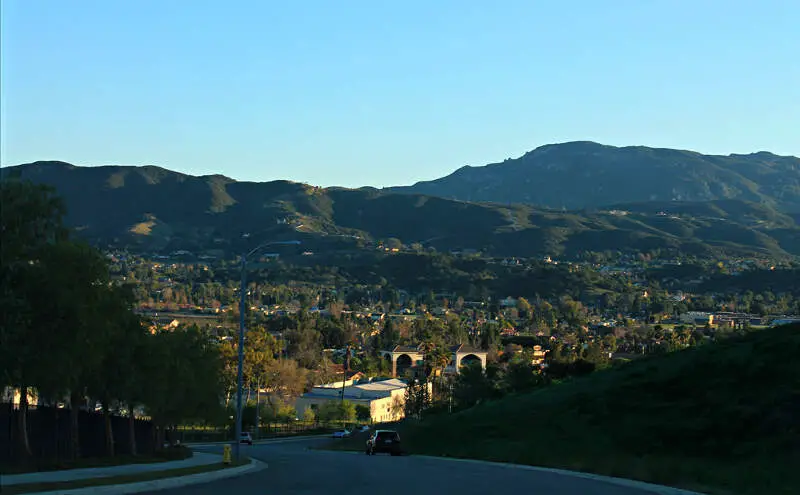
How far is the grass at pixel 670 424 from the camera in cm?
3772

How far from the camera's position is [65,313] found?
30297 millimetres

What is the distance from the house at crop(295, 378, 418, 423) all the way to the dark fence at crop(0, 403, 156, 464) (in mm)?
88130

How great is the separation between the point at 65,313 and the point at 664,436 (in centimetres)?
2838

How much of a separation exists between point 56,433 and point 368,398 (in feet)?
344

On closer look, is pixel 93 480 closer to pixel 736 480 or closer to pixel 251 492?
pixel 251 492

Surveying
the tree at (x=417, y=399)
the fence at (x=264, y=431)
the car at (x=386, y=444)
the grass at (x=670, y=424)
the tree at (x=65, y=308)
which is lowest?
→ the fence at (x=264, y=431)

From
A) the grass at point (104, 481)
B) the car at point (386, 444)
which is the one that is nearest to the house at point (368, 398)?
the car at point (386, 444)

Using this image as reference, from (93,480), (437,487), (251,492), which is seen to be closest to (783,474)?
(437,487)

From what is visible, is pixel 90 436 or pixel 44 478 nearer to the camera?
pixel 44 478

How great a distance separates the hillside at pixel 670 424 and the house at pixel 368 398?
235ft

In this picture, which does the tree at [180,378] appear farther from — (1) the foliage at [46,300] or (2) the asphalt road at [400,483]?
(1) the foliage at [46,300]

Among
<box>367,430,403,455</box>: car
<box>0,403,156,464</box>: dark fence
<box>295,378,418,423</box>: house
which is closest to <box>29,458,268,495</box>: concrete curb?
<box>0,403,156,464</box>: dark fence

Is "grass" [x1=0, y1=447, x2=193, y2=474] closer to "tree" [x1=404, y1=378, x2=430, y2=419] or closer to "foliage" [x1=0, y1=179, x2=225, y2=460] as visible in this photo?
"foliage" [x1=0, y1=179, x2=225, y2=460]

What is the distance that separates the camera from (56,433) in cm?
3828
